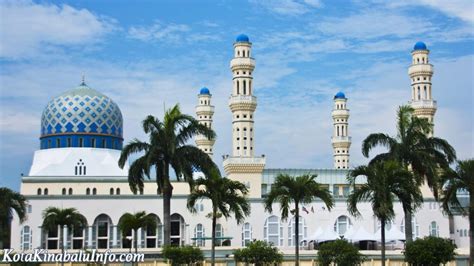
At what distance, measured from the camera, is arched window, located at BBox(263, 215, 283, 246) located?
61.4 meters

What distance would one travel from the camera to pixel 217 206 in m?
33.3

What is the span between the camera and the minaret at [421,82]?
68375 millimetres

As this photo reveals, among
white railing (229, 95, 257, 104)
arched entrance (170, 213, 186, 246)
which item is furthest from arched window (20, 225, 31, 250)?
white railing (229, 95, 257, 104)

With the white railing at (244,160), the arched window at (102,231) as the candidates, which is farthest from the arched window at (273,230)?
the arched window at (102,231)

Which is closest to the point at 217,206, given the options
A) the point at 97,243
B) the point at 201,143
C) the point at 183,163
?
the point at 183,163

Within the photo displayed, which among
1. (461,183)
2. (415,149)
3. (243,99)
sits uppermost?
(243,99)

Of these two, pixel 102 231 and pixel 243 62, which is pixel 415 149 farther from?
pixel 102 231

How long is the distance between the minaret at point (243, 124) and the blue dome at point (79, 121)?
38.5 ft

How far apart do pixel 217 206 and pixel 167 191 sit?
341 cm

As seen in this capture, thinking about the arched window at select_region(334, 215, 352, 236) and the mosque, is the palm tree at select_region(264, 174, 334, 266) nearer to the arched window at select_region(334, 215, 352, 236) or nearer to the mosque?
the mosque

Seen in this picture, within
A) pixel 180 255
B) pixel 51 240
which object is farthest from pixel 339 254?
pixel 51 240

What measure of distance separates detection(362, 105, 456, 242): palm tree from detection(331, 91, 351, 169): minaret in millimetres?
50078

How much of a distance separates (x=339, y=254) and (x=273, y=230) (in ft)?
102

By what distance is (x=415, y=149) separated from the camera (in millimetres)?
33781
